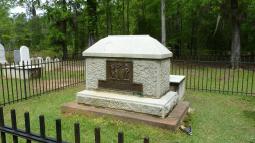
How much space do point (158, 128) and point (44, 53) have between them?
23364mm

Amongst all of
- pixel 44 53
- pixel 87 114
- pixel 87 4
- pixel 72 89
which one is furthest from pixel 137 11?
pixel 87 114

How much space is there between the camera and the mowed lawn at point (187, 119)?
503 centimetres

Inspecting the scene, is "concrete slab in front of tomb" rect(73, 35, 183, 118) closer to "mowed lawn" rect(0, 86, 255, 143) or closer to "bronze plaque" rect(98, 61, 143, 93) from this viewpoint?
"bronze plaque" rect(98, 61, 143, 93)

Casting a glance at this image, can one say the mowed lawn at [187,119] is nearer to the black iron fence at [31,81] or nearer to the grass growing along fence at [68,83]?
the black iron fence at [31,81]

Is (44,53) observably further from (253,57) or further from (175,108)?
(175,108)

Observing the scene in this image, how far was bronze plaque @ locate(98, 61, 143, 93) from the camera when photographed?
19.8 feet

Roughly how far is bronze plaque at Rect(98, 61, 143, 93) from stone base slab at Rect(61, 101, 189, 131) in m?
0.61

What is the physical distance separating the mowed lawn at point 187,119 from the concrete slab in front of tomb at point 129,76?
0.48m

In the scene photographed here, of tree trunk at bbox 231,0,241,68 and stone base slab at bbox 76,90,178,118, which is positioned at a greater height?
tree trunk at bbox 231,0,241,68

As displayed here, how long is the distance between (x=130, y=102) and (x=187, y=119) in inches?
62.3

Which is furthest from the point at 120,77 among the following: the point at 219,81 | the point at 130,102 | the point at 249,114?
the point at 219,81

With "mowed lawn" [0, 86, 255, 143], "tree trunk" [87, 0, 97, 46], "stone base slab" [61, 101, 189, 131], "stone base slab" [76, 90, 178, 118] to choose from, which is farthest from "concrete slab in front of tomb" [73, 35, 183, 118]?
"tree trunk" [87, 0, 97, 46]

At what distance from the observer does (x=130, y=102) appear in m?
5.80

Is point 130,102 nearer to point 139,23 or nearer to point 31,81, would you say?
point 31,81
